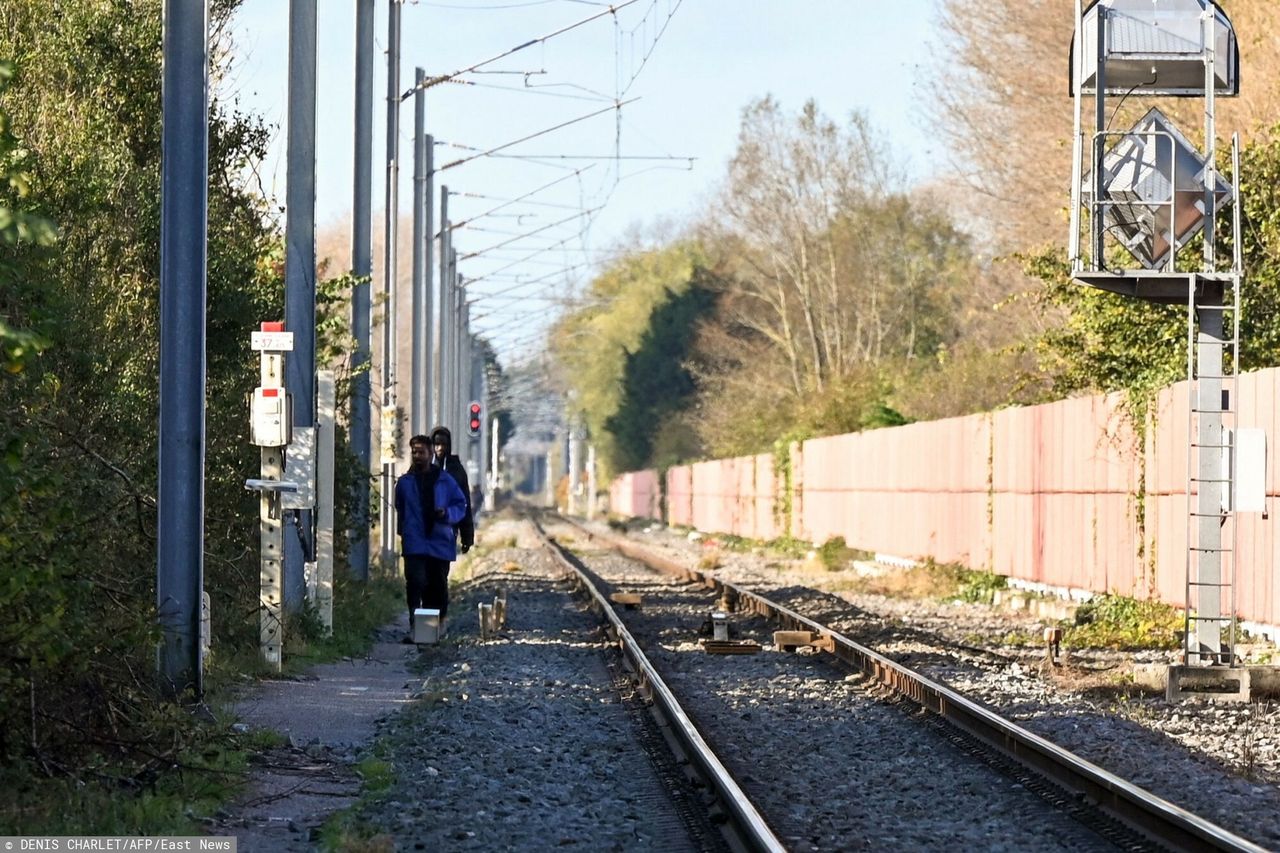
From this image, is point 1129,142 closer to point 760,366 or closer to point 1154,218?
point 1154,218

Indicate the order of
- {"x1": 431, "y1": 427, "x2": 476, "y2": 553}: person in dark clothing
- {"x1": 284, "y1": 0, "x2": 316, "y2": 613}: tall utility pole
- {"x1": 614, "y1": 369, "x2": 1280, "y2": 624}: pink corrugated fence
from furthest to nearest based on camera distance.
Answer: {"x1": 614, "y1": 369, "x2": 1280, "y2": 624}: pink corrugated fence, {"x1": 284, "y1": 0, "x2": 316, "y2": 613}: tall utility pole, {"x1": 431, "y1": 427, "x2": 476, "y2": 553}: person in dark clothing

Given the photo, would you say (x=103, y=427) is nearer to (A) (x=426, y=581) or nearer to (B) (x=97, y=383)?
(B) (x=97, y=383)

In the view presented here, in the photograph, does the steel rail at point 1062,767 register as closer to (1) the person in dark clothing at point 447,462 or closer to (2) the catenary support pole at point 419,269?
(1) the person in dark clothing at point 447,462

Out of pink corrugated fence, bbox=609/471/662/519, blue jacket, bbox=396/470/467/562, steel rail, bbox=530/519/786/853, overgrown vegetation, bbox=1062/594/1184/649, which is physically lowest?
pink corrugated fence, bbox=609/471/662/519

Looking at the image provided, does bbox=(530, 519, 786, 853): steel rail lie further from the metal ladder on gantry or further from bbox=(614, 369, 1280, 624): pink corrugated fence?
bbox=(614, 369, 1280, 624): pink corrugated fence

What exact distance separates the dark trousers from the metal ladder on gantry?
638cm

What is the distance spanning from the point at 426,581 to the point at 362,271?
7546mm

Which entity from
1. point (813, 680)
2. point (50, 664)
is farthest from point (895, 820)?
point (813, 680)

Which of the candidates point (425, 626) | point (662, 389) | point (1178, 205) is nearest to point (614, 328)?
point (662, 389)

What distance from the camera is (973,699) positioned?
13391 millimetres

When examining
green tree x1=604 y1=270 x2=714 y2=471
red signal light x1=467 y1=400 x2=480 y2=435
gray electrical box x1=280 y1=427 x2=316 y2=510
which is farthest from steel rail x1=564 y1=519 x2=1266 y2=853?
green tree x1=604 y1=270 x2=714 y2=471

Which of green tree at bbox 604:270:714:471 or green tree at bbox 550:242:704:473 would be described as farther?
green tree at bbox 550:242:704:473

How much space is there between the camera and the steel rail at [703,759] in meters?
7.98

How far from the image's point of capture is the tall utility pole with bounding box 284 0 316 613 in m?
17.7
